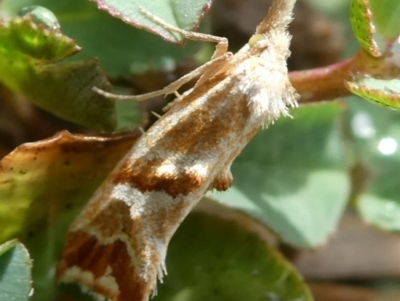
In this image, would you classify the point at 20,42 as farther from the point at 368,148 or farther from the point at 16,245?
the point at 368,148

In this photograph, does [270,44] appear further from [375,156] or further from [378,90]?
[375,156]

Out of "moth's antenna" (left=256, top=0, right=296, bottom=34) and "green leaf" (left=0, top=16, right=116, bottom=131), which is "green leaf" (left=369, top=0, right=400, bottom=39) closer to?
"moth's antenna" (left=256, top=0, right=296, bottom=34)

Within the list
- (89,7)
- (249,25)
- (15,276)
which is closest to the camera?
(15,276)

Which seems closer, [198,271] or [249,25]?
[198,271]

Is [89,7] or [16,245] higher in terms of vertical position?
[89,7]

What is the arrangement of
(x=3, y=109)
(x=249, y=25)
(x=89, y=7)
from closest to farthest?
(x=89, y=7), (x=3, y=109), (x=249, y=25)

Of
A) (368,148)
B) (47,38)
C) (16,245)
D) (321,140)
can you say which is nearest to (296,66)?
(368,148)

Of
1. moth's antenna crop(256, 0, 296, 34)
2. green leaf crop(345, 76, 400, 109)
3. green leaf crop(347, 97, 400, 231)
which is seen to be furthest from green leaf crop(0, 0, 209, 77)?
green leaf crop(347, 97, 400, 231)
